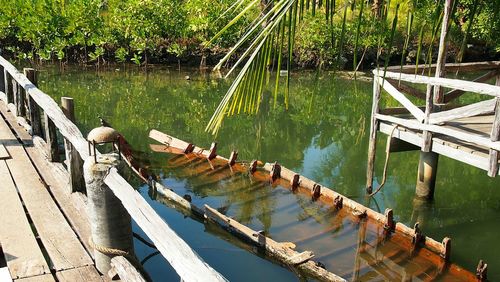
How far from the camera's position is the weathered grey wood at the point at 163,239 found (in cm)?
191

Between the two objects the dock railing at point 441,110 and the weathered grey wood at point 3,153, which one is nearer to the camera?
the weathered grey wood at point 3,153

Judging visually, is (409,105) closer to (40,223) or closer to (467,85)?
(467,85)

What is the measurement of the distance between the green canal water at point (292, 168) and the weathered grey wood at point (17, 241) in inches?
83.0

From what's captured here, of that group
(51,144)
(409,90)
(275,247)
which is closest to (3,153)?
(51,144)

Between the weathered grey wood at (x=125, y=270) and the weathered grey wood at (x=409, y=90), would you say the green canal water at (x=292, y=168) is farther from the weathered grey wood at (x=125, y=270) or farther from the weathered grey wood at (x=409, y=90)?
the weathered grey wood at (x=125, y=270)

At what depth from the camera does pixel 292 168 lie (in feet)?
33.9

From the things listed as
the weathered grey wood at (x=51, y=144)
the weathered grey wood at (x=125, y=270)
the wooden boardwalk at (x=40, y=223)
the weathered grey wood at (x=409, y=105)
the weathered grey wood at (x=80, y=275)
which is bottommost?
the weathered grey wood at (x=80, y=275)

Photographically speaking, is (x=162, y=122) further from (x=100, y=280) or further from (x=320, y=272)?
(x=100, y=280)

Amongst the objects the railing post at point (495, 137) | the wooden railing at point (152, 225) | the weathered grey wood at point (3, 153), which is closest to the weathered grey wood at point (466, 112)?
the railing post at point (495, 137)

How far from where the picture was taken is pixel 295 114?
1508 centimetres

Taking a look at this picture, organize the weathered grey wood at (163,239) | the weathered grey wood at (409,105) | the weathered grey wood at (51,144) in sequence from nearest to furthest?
the weathered grey wood at (163,239) < the weathered grey wood at (51,144) < the weathered grey wood at (409,105)

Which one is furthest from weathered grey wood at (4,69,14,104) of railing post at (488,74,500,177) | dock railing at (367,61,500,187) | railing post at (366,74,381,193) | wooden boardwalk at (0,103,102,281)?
railing post at (488,74,500,177)

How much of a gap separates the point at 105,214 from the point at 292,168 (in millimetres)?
7578

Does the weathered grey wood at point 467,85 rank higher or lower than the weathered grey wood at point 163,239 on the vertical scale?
higher
